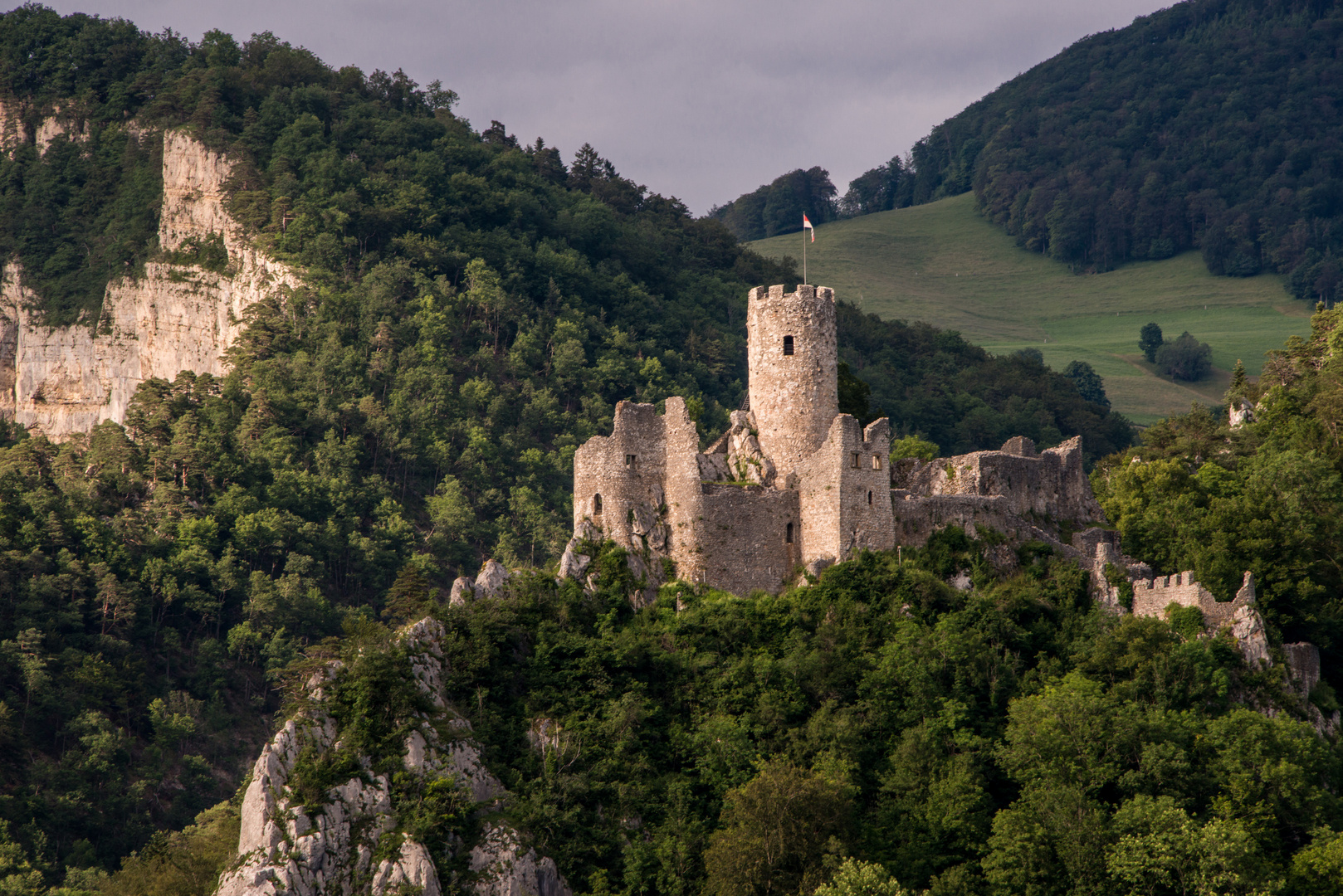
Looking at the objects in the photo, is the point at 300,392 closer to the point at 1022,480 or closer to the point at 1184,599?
the point at 1022,480

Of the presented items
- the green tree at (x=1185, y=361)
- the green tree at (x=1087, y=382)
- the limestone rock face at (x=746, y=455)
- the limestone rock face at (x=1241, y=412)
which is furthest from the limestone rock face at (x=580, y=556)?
the green tree at (x=1185, y=361)

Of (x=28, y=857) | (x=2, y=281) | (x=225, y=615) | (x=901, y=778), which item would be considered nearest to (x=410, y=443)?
(x=225, y=615)

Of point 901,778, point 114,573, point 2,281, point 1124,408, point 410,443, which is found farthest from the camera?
point 1124,408

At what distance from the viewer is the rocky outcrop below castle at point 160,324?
11550 centimetres

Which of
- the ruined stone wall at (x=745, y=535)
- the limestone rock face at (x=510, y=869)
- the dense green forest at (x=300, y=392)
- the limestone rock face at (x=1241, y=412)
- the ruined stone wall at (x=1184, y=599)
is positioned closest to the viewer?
the limestone rock face at (x=510, y=869)

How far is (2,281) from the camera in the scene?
437ft

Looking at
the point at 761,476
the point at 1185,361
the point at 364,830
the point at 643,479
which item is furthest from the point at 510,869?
the point at 1185,361

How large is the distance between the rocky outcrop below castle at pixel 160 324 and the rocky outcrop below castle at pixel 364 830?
69.1 m

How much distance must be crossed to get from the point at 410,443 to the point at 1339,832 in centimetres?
6778

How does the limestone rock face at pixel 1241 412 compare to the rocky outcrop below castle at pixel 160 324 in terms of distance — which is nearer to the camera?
the limestone rock face at pixel 1241 412

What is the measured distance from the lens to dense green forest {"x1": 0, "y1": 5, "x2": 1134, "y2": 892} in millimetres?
84375

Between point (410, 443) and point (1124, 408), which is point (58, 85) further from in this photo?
point (1124, 408)

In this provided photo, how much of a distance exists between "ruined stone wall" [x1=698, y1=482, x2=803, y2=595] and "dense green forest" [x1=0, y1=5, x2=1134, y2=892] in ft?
14.9

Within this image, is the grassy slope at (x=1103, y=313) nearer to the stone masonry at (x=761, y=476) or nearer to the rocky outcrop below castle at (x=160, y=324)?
the rocky outcrop below castle at (x=160, y=324)
